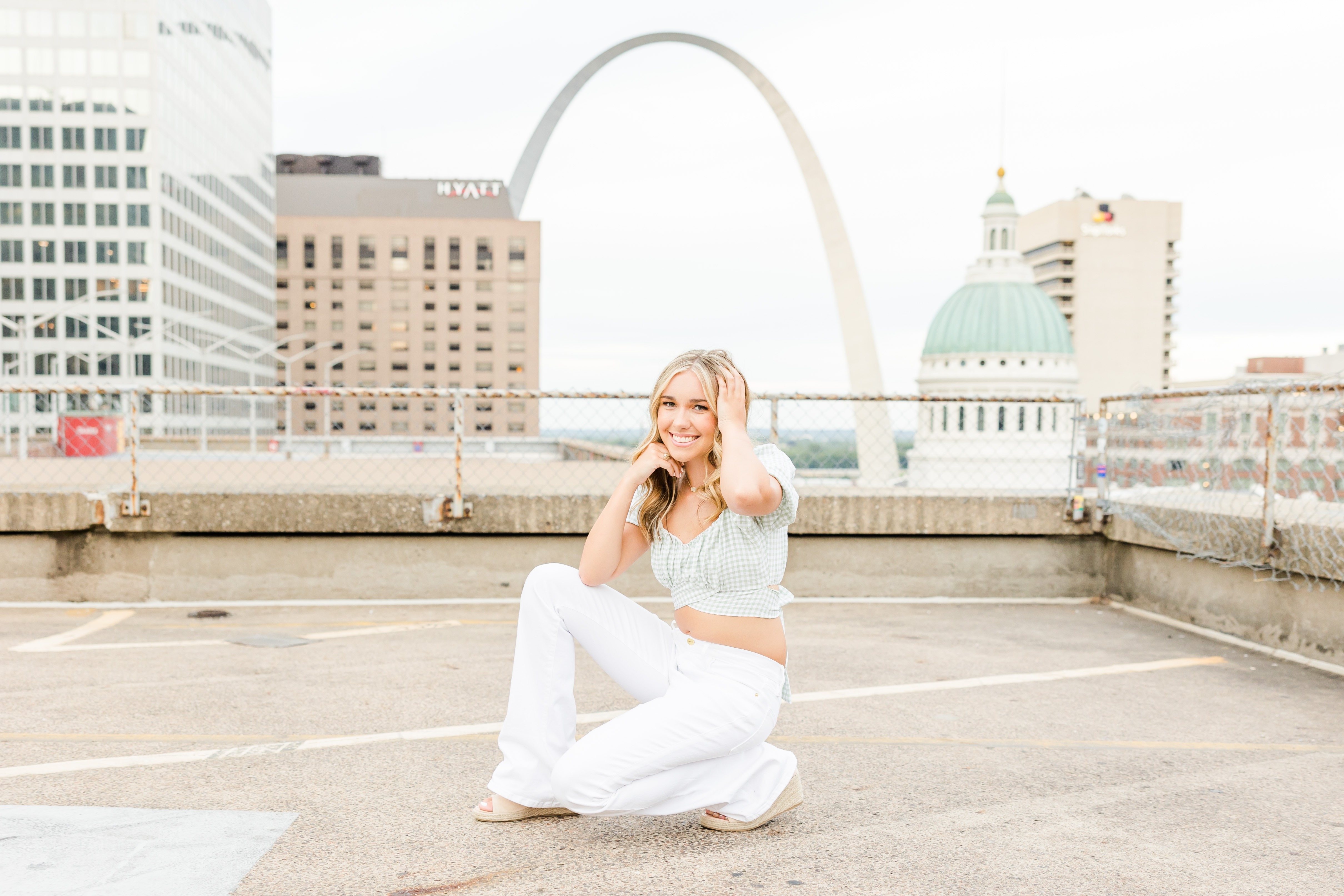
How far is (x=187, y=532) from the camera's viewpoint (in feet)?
24.9

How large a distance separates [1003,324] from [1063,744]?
8790 cm

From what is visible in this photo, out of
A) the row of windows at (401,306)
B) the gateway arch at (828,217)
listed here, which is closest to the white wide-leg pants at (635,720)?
the gateway arch at (828,217)

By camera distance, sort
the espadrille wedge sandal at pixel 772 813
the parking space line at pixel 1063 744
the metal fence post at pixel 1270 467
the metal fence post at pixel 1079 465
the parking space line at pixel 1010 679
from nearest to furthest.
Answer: the espadrille wedge sandal at pixel 772 813, the parking space line at pixel 1063 744, the parking space line at pixel 1010 679, the metal fence post at pixel 1270 467, the metal fence post at pixel 1079 465

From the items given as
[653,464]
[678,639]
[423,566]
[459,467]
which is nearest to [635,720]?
[678,639]

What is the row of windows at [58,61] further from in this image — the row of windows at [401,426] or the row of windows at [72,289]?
the row of windows at [401,426]

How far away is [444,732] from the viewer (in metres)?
4.45

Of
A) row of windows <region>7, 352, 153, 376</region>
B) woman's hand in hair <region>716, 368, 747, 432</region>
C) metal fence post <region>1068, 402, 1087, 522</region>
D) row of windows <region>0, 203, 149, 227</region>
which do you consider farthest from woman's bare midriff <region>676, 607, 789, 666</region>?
row of windows <region>0, 203, 149, 227</region>

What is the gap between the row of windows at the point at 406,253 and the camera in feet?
407

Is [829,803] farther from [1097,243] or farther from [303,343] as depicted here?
[1097,243]

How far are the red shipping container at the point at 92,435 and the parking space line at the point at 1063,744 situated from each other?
24869mm

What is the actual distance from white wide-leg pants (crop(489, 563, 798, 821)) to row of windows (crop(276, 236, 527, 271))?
124 metres

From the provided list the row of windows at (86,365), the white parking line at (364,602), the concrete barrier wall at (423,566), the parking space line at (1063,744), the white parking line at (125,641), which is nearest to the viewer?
the parking space line at (1063,744)

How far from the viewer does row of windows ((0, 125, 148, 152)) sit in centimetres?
7625

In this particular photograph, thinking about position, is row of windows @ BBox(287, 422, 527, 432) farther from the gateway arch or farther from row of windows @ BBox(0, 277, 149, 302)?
the gateway arch
